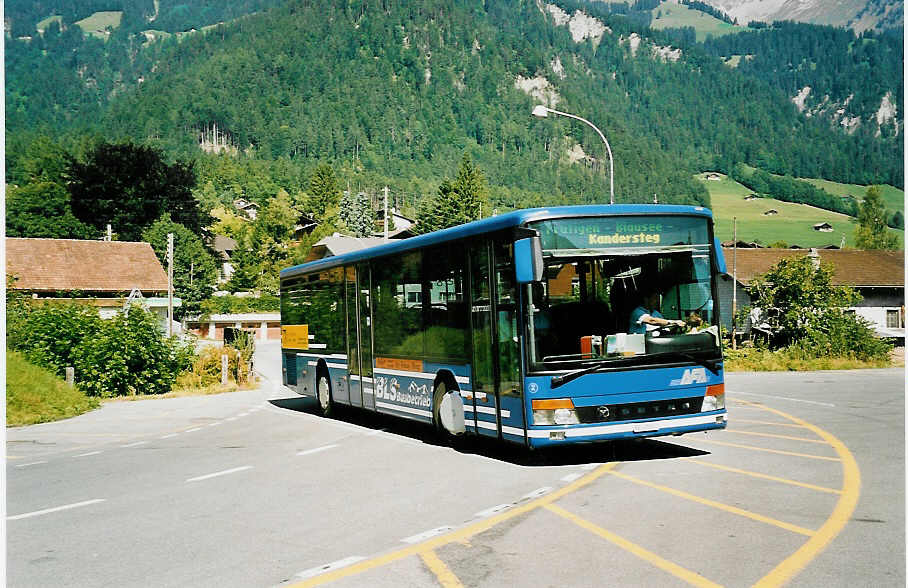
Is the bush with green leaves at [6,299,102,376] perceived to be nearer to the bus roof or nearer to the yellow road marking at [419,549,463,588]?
the bus roof

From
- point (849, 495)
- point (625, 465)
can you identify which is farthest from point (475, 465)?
point (849, 495)

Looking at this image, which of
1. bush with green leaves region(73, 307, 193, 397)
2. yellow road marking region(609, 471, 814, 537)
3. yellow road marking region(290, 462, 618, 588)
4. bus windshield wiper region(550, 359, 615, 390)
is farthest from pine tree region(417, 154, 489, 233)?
yellow road marking region(290, 462, 618, 588)

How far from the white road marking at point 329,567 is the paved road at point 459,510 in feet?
0.07

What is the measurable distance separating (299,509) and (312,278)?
11.6m

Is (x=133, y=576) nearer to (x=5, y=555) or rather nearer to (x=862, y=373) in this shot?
(x=5, y=555)

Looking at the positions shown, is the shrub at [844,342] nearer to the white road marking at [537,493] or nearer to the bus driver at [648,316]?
the bus driver at [648,316]

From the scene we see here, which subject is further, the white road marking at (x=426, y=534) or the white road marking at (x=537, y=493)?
the white road marking at (x=537, y=493)

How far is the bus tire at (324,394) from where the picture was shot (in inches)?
792

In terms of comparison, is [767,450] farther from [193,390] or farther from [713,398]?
[193,390]

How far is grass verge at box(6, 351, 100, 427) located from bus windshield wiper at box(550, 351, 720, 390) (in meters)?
13.4

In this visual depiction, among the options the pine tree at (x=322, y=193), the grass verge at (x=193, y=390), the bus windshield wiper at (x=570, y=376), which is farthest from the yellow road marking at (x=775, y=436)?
the pine tree at (x=322, y=193)

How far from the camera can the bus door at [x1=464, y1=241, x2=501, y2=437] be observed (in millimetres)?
12953

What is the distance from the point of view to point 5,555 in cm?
816

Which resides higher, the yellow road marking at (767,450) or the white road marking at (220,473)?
the white road marking at (220,473)
